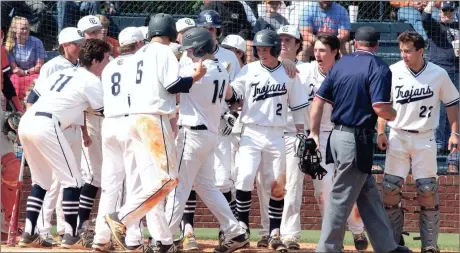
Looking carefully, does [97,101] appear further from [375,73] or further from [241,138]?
[375,73]

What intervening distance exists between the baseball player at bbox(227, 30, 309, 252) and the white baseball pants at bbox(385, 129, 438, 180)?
992mm

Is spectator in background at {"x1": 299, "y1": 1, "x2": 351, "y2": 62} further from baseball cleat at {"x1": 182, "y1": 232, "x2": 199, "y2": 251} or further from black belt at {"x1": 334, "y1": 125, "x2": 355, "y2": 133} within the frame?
black belt at {"x1": 334, "y1": 125, "x2": 355, "y2": 133}

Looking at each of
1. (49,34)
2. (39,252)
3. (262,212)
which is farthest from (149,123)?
(49,34)

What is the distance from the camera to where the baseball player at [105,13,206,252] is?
9.05 meters

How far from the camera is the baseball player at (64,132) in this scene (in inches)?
404

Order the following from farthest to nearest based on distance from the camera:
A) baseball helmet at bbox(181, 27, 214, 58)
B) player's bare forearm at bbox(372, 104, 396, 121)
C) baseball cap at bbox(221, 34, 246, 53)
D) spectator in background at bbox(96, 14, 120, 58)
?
spectator in background at bbox(96, 14, 120, 58), baseball cap at bbox(221, 34, 246, 53), baseball helmet at bbox(181, 27, 214, 58), player's bare forearm at bbox(372, 104, 396, 121)

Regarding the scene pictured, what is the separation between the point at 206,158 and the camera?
986 cm

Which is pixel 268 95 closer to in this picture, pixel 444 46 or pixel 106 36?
pixel 106 36

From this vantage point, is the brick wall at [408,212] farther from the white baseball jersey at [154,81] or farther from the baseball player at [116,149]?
the white baseball jersey at [154,81]

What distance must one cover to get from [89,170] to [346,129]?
2.94m

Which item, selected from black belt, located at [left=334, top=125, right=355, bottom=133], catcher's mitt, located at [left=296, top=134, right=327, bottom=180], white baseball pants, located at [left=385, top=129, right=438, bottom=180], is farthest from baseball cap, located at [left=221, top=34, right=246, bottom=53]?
black belt, located at [left=334, top=125, right=355, bottom=133]

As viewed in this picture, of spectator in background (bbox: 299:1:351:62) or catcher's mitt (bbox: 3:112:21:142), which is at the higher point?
spectator in background (bbox: 299:1:351:62)

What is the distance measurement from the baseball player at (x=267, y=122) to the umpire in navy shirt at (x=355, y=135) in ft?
4.79

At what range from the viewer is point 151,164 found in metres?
9.09
